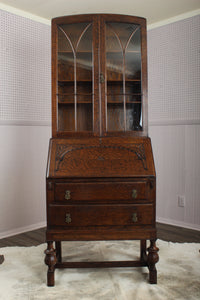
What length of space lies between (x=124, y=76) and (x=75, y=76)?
0.39 meters

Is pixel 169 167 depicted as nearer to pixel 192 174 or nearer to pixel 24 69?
pixel 192 174

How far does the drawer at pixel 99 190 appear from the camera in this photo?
2.22 meters

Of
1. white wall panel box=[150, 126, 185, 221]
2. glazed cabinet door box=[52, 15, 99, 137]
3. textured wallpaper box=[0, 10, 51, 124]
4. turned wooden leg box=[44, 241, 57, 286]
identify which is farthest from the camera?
white wall panel box=[150, 126, 185, 221]

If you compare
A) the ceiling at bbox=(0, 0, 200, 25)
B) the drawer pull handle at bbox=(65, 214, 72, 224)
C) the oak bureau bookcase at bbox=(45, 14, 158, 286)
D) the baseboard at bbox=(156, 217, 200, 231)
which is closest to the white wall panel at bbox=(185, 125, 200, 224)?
the baseboard at bbox=(156, 217, 200, 231)

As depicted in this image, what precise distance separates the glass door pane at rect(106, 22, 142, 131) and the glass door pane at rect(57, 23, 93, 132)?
0.16 metres

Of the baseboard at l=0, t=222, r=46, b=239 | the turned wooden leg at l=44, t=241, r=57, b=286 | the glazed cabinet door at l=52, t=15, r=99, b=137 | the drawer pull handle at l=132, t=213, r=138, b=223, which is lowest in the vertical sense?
the baseboard at l=0, t=222, r=46, b=239

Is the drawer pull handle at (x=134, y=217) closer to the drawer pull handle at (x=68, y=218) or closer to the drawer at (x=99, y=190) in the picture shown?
the drawer at (x=99, y=190)

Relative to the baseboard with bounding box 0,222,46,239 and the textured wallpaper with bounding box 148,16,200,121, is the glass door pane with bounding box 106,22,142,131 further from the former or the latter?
the baseboard with bounding box 0,222,46,239

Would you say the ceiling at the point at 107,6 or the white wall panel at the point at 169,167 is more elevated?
the ceiling at the point at 107,6

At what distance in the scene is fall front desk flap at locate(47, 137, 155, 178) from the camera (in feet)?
7.33

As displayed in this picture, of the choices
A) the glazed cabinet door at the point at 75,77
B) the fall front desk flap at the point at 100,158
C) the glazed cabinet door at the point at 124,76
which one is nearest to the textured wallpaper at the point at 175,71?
the glazed cabinet door at the point at 124,76

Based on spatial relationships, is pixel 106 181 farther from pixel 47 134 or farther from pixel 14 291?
pixel 47 134

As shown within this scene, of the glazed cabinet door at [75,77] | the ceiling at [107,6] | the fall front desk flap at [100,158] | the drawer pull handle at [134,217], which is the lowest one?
the drawer pull handle at [134,217]

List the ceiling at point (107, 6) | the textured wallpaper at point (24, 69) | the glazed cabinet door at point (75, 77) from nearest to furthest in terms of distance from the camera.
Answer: the glazed cabinet door at point (75, 77) → the ceiling at point (107, 6) → the textured wallpaper at point (24, 69)
